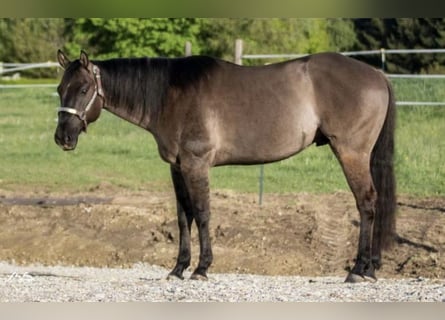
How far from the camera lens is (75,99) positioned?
7012 mm

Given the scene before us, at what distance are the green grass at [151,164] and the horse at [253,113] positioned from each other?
4712 mm

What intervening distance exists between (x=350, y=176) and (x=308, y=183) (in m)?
5.11

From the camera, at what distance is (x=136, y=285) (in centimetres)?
699

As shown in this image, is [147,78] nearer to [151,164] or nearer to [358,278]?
[358,278]

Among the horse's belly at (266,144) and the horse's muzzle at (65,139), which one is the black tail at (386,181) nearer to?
the horse's belly at (266,144)

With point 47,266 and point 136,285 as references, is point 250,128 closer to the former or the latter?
point 136,285

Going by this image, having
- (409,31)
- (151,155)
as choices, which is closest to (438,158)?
(151,155)

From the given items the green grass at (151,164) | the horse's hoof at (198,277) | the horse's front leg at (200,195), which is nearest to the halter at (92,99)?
the horse's front leg at (200,195)

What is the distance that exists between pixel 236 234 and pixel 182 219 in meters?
2.97

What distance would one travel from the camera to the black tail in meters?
7.20

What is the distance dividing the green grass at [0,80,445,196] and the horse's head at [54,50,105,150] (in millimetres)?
5185

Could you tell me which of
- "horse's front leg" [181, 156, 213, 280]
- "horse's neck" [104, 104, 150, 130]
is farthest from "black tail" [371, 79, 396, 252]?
"horse's neck" [104, 104, 150, 130]

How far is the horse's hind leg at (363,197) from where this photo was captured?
7117mm

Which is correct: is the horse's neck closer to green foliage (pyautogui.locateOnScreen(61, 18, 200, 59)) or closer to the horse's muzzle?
the horse's muzzle
